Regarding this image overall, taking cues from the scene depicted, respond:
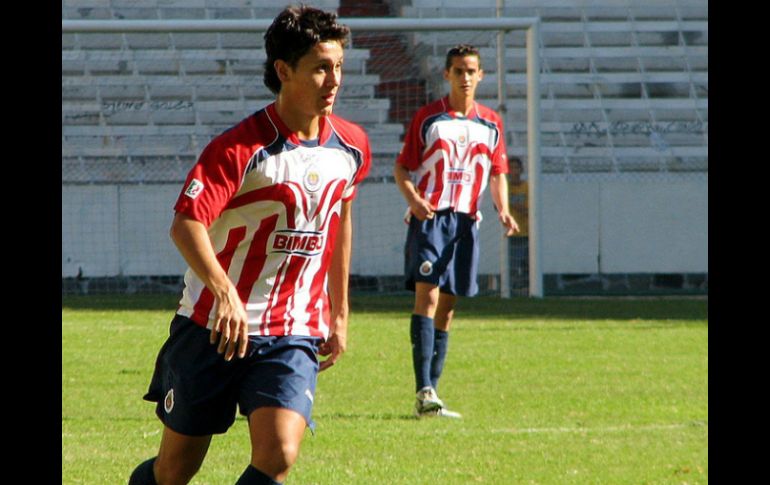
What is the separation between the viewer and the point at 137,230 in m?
18.8

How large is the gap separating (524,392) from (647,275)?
34.9ft

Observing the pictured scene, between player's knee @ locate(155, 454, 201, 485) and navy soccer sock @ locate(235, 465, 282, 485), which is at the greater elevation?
navy soccer sock @ locate(235, 465, 282, 485)

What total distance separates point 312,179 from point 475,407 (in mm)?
4182

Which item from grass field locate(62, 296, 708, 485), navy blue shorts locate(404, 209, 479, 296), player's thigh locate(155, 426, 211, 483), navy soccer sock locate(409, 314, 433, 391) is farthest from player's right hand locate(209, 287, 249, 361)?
navy blue shorts locate(404, 209, 479, 296)

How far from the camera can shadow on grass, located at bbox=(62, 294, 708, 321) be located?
15.6 m

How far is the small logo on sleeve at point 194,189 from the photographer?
4648 mm

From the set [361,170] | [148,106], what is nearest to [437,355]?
[361,170]

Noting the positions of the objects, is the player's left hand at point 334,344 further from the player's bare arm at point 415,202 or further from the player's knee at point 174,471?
the player's bare arm at point 415,202

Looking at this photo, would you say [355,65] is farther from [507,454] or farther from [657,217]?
[507,454]

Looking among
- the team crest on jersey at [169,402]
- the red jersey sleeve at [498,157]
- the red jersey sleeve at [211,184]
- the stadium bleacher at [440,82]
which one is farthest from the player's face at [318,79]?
the stadium bleacher at [440,82]

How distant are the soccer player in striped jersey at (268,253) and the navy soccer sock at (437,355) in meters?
3.92

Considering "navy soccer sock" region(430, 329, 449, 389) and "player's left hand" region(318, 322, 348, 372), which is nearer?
"player's left hand" region(318, 322, 348, 372)

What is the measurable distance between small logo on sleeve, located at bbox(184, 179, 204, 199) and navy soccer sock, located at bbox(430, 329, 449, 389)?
4.44 meters

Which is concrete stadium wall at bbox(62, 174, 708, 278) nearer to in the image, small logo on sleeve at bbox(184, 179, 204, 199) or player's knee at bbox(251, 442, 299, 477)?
small logo on sleeve at bbox(184, 179, 204, 199)
